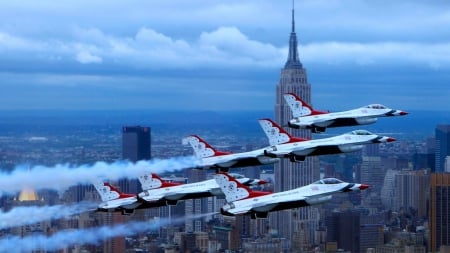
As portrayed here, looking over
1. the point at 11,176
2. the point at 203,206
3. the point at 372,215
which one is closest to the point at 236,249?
the point at 203,206

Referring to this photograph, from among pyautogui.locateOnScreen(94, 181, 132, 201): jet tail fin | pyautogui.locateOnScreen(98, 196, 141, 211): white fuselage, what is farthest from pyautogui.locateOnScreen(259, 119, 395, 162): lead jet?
pyautogui.locateOnScreen(94, 181, 132, 201): jet tail fin

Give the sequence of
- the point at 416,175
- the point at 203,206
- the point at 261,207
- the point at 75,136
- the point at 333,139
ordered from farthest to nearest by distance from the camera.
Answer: the point at 416,175 < the point at 203,206 < the point at 75,136 < the point at 333,139 < the point at 261,207

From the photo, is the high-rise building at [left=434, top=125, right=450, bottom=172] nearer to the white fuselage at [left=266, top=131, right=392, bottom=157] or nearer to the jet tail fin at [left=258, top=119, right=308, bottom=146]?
the jet tail fin at [left=258, top=119, right=308, bottom=146]

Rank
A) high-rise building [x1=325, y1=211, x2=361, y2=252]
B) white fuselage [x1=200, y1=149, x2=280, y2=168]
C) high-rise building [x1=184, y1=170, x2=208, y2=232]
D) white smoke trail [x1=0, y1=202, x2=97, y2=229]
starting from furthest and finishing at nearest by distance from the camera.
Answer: high-rise building [x1=325, y1=211, x2=361, y2=252]
high-rise building [x1=184, y1=170, x2=208, y2=232]
white fuselage [x1=200, y1=149, x2=280, y2=168]
white smoke trail [x1=0, y1=202, x2=97, y2=229]

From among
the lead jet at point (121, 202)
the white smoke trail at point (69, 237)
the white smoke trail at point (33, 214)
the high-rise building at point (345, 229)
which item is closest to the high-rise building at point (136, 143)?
the white smoke trail at point (69, 237)

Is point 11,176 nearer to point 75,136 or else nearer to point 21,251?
point 21,251

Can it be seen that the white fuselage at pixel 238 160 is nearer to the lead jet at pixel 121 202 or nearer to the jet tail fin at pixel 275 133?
the jet tail fin at pixel 275 133

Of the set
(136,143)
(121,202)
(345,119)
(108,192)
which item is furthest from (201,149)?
(136,143)
